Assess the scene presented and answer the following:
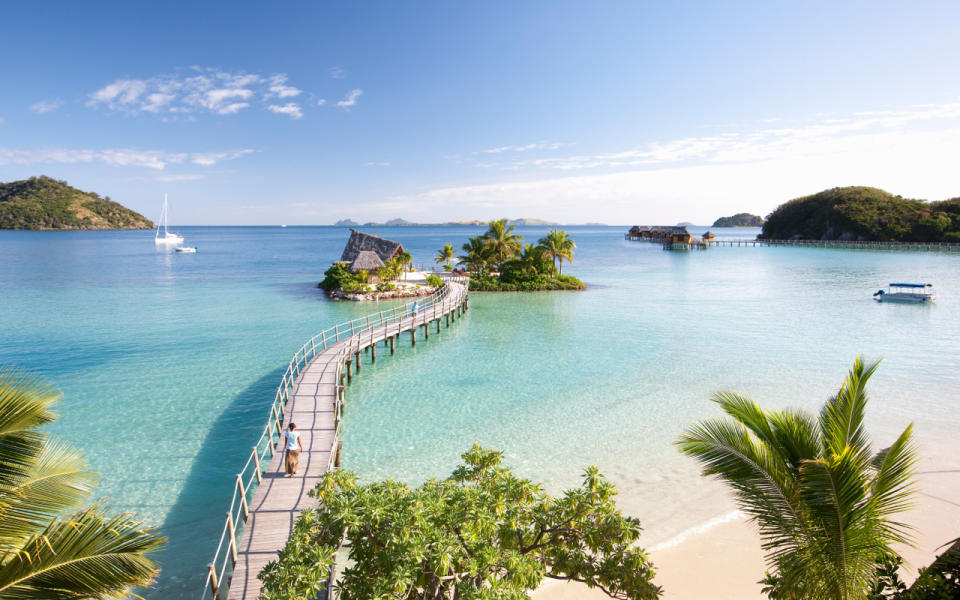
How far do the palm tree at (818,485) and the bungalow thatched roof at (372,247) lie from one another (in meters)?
43.5

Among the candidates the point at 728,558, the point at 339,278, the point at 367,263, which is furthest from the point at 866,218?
the point at 728,558

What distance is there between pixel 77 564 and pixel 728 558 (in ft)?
35.7

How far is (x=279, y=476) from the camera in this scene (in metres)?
11.2

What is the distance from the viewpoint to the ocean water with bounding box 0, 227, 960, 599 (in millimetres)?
13289

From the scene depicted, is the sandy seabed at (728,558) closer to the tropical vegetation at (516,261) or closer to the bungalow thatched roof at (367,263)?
the tropical vegetation at (516,261)

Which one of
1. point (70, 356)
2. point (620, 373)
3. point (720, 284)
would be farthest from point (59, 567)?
point (720, 284)

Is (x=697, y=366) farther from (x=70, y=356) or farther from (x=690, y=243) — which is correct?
(x=690, y=243)

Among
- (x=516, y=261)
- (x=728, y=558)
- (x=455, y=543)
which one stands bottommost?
(x=728, y=558)

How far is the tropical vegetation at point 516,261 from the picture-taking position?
157 ft

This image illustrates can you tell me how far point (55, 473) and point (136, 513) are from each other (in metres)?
8.94

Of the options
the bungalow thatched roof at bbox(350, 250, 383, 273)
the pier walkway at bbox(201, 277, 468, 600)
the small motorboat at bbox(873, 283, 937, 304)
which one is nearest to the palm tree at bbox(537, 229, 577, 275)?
the bungalow thatched roof at bbox(350, 250, 383, 273)

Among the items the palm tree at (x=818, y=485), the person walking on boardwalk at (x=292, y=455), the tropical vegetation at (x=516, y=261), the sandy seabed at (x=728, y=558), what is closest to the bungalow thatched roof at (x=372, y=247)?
the tropical vegetation at (x=516, y=261)

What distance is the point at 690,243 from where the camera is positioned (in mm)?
111250

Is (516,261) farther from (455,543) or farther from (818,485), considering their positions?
(455,543)
